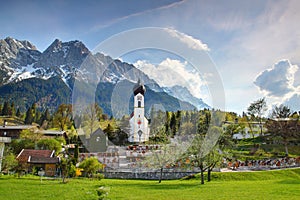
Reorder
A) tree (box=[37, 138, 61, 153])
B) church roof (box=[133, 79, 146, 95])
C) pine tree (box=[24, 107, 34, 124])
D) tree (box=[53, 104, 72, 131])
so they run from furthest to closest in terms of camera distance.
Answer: pine tree (box=[24, 107, 34, 124]), tree (box=[53, 104, 72, 131]), tree (box=[37, 138, 61, 153]), church roof (box=[133, 79, 146, 95])

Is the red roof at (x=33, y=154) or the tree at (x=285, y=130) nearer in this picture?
the red roof at (x=33, y=154)

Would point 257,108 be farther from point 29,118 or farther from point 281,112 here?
point 29,118

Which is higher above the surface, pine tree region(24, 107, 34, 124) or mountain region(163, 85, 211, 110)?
pine tree region(24, 107, 34, 124)

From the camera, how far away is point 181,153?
20219mm

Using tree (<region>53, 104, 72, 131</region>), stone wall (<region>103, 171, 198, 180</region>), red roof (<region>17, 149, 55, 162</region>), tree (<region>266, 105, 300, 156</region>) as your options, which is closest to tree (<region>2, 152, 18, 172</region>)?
red roof (<region>17, 149, 55, 162</region>)

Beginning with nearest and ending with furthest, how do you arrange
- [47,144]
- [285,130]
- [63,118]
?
[47,144]
[285,130]
[63,118]

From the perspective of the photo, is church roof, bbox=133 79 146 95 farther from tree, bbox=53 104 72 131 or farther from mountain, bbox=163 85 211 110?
tree, bbox=53 104 72 131

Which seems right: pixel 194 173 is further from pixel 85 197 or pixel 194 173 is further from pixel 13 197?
pixel 13 197

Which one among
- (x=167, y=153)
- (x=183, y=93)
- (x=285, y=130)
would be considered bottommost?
(x=167, y=153)

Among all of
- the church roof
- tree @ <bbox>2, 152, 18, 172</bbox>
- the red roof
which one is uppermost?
the church roof

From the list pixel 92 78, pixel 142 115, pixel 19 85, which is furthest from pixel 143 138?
pixel 19 85

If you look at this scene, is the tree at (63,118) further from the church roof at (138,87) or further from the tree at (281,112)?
the tree at (281,112)

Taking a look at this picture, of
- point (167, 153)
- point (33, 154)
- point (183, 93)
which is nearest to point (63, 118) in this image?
point (33, 154)

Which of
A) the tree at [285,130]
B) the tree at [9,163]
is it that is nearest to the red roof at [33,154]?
the tree at [9,163]
